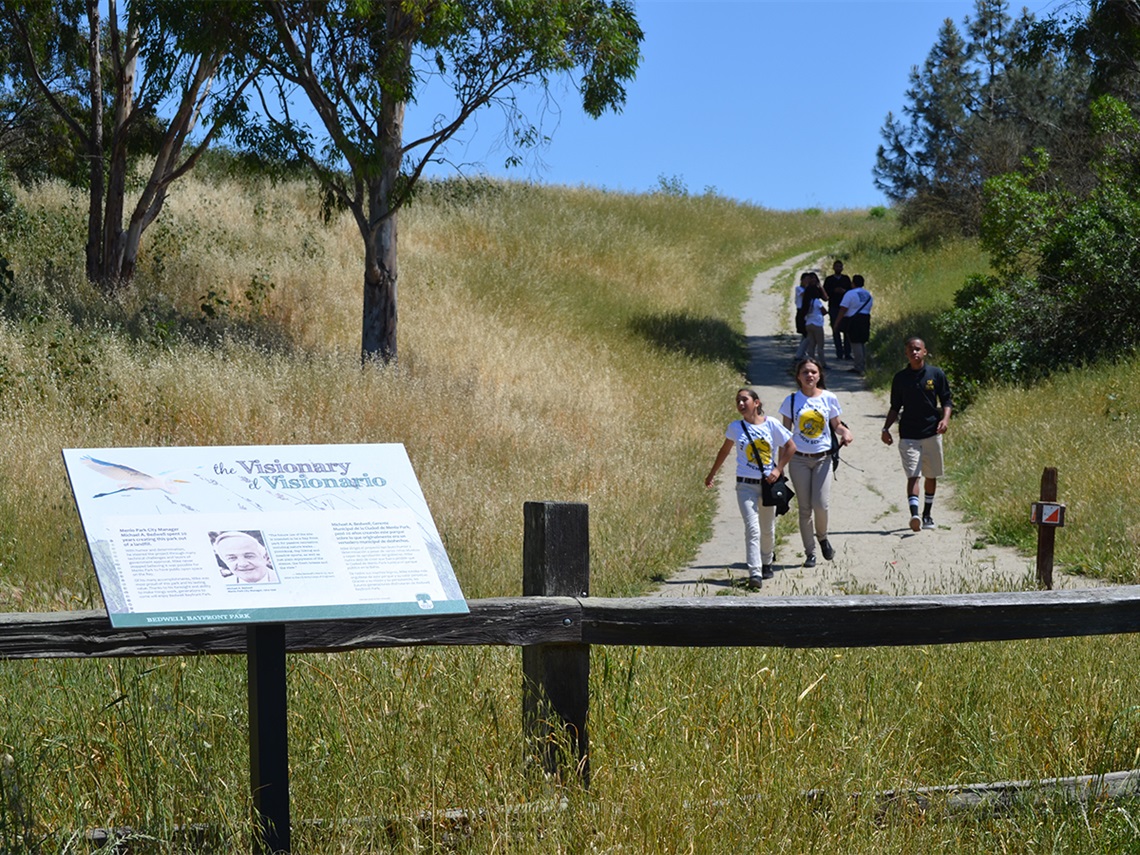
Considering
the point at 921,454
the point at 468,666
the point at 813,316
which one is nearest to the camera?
the point at 468,666

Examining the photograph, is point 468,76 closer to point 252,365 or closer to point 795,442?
point 252,365

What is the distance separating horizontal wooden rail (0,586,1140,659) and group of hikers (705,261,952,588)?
5.85 metres

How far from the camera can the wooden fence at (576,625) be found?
364cm

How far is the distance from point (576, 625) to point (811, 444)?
724 cm

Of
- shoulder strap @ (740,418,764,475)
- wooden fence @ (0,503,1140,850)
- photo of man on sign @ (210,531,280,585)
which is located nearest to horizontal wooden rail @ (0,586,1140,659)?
wooden fence @ (0,503,1140,850)

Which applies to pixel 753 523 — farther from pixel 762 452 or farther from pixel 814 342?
pixel 814 342

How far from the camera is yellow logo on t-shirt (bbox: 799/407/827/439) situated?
10734mm

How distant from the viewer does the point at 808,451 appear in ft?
35.5

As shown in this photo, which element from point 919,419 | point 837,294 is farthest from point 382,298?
point 837,294

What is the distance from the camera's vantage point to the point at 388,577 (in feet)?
11.2

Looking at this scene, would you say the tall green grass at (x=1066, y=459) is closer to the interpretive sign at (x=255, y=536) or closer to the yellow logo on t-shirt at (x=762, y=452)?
the yellow logo on t-shirt at (x=762, y=452)

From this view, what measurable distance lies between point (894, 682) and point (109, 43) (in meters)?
22.8

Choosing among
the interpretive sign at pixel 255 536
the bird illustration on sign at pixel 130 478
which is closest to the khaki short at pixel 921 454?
the interpretive sign at pixel 255 536

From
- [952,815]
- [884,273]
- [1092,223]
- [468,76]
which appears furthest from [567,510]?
[884,273]
